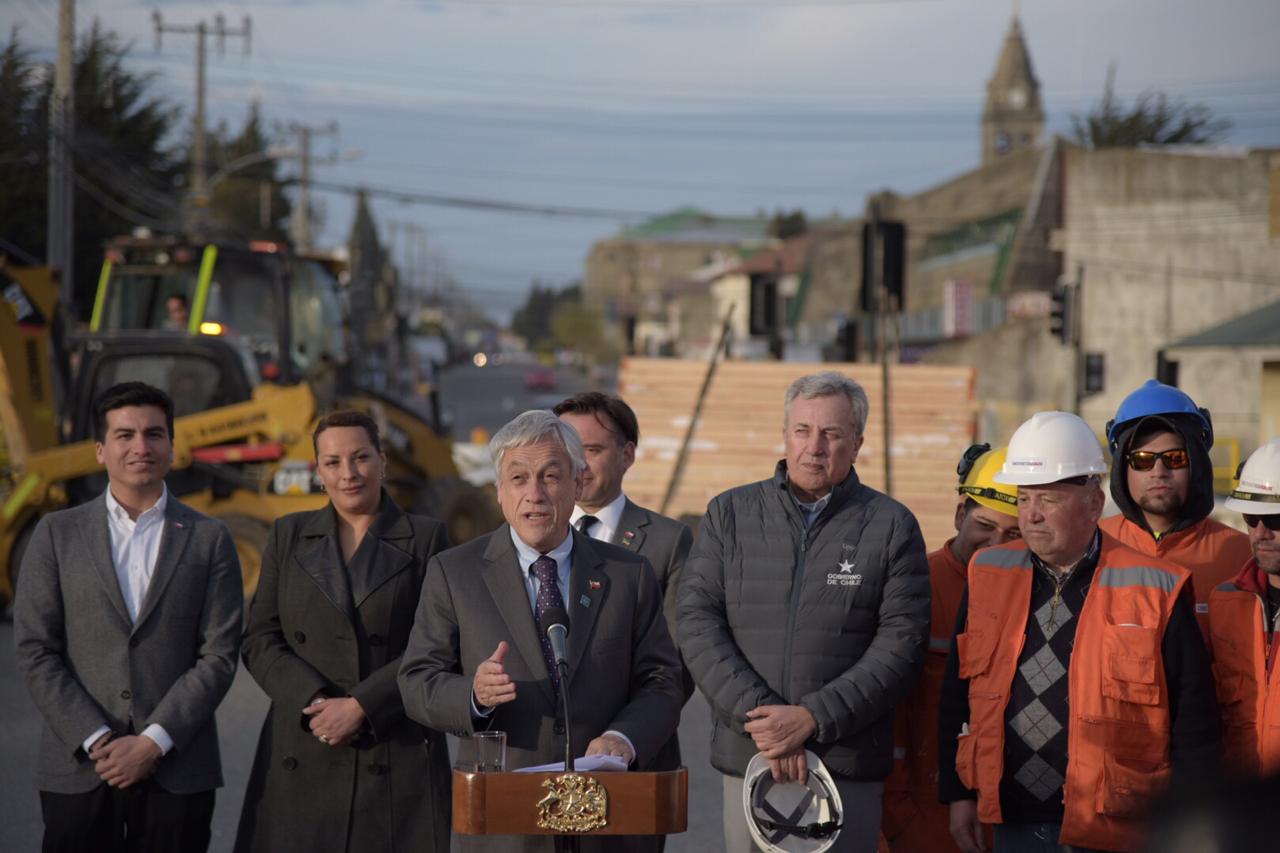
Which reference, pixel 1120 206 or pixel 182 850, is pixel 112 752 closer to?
pixel 182 850

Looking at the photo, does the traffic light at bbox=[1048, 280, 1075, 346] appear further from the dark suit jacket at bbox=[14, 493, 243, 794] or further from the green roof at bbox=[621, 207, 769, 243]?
the green roof at bbox=[621, 207, 769, 243]

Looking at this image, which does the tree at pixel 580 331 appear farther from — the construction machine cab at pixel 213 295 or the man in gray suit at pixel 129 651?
the man in gray suit at pixel 129 651

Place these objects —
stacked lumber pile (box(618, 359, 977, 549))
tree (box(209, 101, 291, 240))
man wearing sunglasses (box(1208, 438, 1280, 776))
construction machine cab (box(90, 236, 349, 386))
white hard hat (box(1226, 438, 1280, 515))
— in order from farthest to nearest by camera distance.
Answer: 1. tree (box(209, 101, 291, 240))
2. construction machine cab (box(90, 236, 349, 386))
3. stacked lumber pile (box(618, 359, 977, 549))
4. white hard hat (box(1226, 438, 1280, 515))
5. man wearing sunglasses (box(1208, 438, 1280, 776))

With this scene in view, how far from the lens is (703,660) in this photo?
504cm

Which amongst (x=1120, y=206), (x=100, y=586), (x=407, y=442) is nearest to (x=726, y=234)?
(x=1120, y=206)

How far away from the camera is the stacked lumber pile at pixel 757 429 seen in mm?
15539

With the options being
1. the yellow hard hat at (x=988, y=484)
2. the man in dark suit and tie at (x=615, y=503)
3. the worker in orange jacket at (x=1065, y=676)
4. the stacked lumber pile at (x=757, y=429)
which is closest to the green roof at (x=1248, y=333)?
the stacked lumber pile at (x=757, y=429)

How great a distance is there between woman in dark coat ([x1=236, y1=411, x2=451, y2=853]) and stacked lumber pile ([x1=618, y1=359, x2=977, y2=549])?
31.8 feet

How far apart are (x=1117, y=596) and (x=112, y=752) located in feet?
10.5

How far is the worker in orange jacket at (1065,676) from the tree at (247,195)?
4709cm

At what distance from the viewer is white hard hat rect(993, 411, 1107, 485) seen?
4.67 metres

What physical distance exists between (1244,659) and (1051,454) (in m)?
0.80

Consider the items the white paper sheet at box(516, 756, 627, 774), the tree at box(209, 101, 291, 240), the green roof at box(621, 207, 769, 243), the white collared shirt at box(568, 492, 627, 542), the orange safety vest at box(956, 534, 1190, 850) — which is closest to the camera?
the white paper sheet at box(516, 756, 627, 774)

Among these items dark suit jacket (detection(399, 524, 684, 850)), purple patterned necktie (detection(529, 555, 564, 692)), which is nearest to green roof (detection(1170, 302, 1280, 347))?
dark suit jacket (detection(399, 524, 684, 850))
